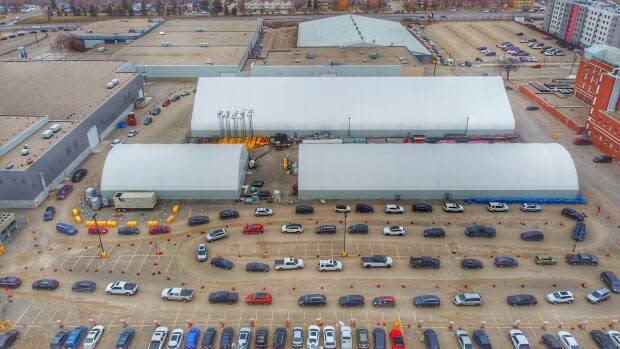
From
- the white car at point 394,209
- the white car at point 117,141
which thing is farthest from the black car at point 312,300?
the white car at point 117,141

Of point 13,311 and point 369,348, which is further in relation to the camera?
point 13,311

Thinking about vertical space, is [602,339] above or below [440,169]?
below

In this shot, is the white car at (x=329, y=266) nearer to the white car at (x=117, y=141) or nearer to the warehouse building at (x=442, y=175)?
the warehouse building at (x=442, y=175)

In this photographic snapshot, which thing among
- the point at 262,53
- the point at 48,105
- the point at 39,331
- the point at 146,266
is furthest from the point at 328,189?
the point at 262,53

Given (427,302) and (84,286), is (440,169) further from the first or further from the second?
(84,286)

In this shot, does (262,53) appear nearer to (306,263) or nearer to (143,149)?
(143,149)

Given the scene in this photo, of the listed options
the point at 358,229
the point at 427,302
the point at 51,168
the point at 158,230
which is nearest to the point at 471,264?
the point at 427,302
